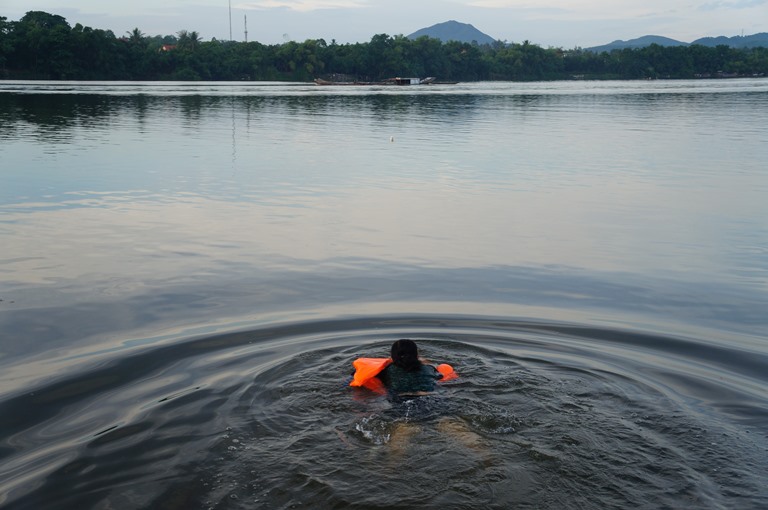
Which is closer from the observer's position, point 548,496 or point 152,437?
point 548,496

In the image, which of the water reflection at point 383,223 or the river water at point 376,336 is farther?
the water reflection at point 383,223

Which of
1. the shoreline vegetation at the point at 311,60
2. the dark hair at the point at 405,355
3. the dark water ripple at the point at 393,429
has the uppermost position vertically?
the shoreline vegetation at the point at 311,60

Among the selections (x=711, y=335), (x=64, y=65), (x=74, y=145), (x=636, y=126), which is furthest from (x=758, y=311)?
(x=64, y=65)

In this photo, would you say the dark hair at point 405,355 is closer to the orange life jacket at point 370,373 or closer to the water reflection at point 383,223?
the orange life jacket at point 370,373

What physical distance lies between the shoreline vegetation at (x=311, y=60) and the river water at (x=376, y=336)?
326ft

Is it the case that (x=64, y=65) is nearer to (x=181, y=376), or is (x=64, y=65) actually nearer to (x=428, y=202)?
(x=428, y=202)

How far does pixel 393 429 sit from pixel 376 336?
2.79m

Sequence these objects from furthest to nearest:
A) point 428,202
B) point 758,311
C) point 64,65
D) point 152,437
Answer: point 64,65
point 428,202
point 758,311
point 152,437

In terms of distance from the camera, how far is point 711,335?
9.49 meters

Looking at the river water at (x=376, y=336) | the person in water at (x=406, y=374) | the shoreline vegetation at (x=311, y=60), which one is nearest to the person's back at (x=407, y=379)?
the person in water at (x=406, y=374)

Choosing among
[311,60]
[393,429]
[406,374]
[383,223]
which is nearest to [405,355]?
[406,374]

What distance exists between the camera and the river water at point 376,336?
5879 mm

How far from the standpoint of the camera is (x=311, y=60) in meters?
151

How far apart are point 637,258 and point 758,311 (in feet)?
9.54
